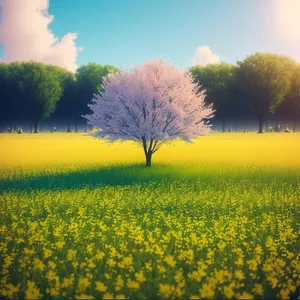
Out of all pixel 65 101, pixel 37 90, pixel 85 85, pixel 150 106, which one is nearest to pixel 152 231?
pixel 150 106

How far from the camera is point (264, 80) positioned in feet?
280

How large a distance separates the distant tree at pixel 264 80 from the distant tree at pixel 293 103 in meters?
7.01

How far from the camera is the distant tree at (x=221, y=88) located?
93.6 metres

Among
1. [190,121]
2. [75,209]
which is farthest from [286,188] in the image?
[75,209]

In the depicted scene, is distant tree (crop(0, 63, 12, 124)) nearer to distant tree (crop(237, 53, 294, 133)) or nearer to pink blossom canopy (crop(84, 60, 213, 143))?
→ distant tree (crop(237, 53, 294, 133))

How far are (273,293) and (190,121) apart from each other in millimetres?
18279

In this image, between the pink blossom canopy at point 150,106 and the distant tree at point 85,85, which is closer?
the pink blossom canopy at point 150,106

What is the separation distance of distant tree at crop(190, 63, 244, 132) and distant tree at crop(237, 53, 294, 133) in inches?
214

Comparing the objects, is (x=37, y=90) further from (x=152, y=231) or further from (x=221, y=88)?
(x=152, y=231)

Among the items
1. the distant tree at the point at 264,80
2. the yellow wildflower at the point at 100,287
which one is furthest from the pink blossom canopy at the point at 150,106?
the distant tree at the point at 264,80

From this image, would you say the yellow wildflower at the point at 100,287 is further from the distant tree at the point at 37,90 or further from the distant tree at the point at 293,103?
the distant tree at the point at 293,103

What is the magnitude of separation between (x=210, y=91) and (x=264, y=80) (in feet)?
47.5

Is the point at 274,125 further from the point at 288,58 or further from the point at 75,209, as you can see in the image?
the point at 75,209

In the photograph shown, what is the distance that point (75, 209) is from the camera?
14.0 meters
